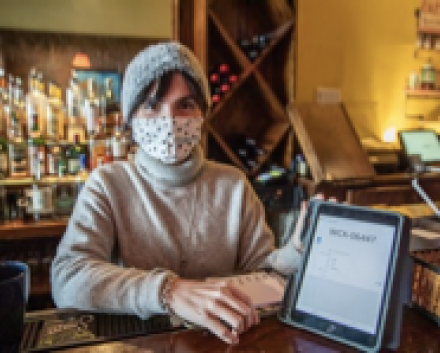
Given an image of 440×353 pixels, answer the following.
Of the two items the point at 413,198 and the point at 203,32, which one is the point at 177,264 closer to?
the point at 203,32

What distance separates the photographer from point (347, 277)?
62 centimetres

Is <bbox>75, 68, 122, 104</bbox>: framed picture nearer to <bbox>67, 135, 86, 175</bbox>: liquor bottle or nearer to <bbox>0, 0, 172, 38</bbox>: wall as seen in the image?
<bbox>0, 0, 172, 38</bbox>: wall

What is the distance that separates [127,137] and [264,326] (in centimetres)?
141

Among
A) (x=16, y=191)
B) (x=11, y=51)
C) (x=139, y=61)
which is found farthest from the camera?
(x=11, y=51)

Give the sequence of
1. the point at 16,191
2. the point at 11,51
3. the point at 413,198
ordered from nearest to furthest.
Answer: the point at 16,191
the point at 11,51
the point at 413,198

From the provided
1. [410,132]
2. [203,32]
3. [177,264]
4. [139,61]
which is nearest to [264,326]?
[177,264]

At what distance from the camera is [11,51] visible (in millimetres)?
1777

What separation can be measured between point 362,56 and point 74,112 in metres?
1.88

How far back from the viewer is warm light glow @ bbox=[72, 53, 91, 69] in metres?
1.86

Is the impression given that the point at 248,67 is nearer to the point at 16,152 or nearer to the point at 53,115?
the point at 53,115

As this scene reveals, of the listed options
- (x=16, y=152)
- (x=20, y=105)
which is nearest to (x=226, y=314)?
(x=16, y=152)

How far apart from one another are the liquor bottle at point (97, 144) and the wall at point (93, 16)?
0.43m

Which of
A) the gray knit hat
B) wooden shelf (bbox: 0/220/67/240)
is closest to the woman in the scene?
the gray knit hat

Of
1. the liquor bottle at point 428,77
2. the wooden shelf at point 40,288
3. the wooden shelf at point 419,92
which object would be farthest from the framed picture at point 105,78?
the liquor bottle at point 428,77
